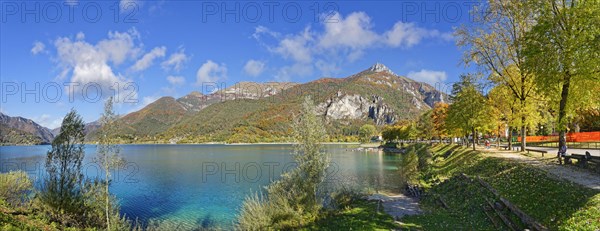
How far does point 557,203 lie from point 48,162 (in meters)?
27.4

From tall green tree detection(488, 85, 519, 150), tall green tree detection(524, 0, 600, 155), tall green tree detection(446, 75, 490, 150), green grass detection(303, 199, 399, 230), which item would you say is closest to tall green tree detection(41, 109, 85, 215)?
green grass detection(303, 199, 399, 230)

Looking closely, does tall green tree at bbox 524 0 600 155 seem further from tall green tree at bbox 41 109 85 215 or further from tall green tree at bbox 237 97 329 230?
tall green tree at bbox 41 109 85 215

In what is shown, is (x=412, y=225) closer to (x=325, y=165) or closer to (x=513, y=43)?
(x=325, y=165)

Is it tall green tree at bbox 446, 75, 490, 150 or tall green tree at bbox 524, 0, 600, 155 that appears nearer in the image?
tall green tree at bbox 524, 0, 600, 155

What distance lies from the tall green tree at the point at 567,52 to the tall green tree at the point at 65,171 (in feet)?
98.7

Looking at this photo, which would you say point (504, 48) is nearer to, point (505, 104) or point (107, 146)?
point (505, 104)

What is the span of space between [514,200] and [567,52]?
400 inches

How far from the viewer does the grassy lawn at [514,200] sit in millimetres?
12672

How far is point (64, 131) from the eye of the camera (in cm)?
2119

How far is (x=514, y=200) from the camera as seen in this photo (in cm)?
1722

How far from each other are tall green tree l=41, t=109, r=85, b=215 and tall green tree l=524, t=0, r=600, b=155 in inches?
1184

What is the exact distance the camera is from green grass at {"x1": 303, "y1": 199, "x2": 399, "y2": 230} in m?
20.4

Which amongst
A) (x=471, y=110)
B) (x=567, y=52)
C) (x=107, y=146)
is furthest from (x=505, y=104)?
(x=107, y=146)

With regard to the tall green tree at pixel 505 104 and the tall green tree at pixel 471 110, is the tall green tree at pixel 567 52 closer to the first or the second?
the tall green tree at pixel 505 104
